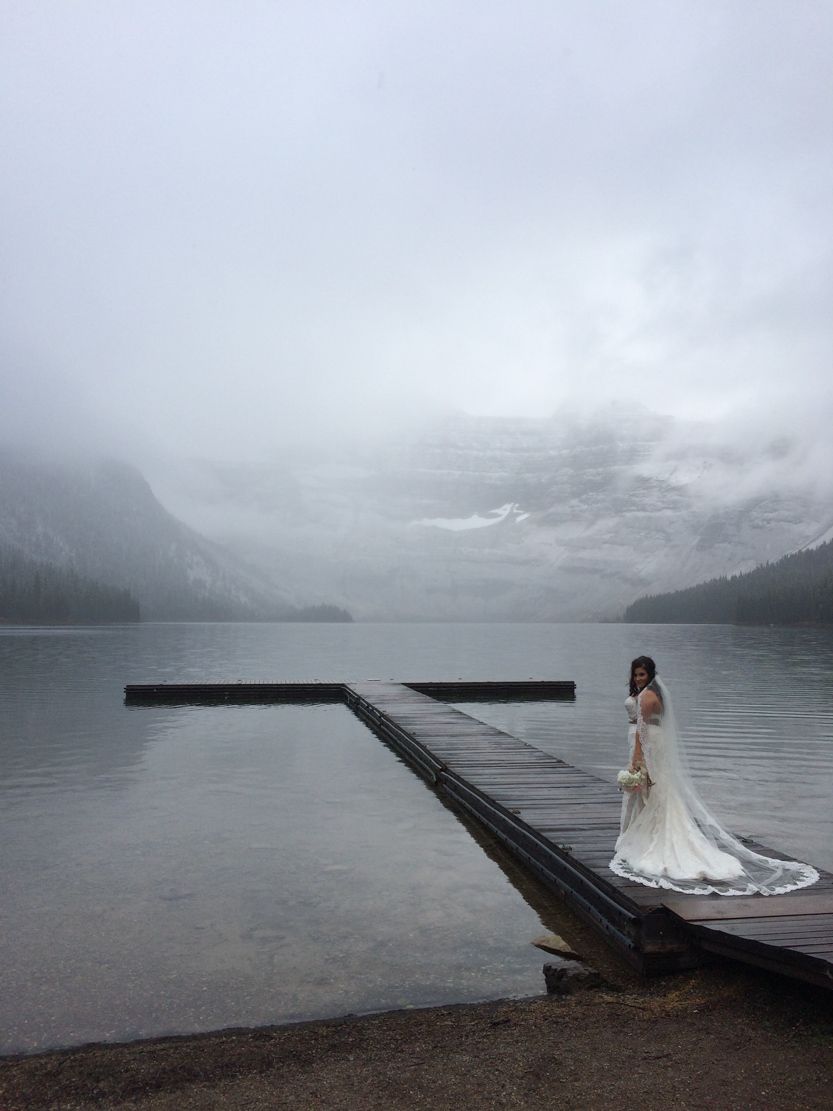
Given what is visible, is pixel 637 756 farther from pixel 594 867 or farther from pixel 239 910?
pixel 239 910

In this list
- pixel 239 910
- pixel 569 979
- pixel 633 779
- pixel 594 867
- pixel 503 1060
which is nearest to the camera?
pixel 503 1060

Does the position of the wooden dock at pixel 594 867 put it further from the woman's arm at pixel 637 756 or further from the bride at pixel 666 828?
the woman's arm at pixel 637 756

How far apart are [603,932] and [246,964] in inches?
189

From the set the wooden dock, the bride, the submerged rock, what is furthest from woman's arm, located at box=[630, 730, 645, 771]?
the submerged rock

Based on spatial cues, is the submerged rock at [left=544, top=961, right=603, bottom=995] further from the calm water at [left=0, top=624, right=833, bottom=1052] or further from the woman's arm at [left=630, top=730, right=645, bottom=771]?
the woman's arm at [left=630, top=730, right=645, bottom=771]

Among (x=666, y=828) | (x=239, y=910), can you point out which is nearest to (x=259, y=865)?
(x=239, y=910)

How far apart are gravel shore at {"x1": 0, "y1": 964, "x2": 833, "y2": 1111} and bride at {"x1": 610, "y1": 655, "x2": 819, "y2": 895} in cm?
165

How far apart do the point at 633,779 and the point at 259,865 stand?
7.72 m

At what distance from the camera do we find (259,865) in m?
15.7

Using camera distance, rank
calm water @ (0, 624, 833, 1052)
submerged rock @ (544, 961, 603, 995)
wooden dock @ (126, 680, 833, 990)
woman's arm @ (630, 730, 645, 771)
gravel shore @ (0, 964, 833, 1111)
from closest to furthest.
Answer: gravel shore @ (0, 964, 833, 1111) → wooden dock @ (126, 680, 833, 990) → submerged rock @ (544, 961, 603, 995) → calm water @ (0, 624, 833, 1052) → woman's arm @ (630, 730, 645, 771)

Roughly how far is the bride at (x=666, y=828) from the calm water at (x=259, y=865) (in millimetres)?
2004

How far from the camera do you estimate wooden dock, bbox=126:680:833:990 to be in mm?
9023

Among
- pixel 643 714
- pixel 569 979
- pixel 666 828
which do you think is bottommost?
pixel 569 979

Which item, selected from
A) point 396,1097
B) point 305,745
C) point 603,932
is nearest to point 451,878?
point 603,932
